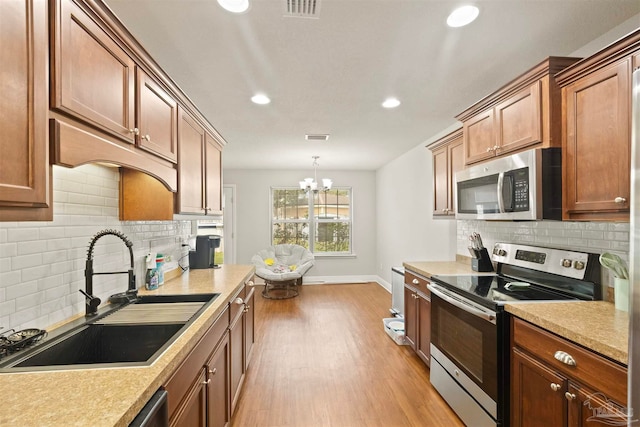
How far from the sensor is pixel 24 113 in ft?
2.81

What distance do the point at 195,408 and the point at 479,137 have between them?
8.33 ft

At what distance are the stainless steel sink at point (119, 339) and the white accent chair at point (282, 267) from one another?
3.47 metres

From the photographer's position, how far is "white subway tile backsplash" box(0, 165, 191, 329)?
1.21 meters

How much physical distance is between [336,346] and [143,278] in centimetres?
207

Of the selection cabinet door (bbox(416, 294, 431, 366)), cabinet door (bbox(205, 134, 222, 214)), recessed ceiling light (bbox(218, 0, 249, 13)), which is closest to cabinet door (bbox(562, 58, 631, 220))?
cabinet door (bbox(416, 294, 431, 366))

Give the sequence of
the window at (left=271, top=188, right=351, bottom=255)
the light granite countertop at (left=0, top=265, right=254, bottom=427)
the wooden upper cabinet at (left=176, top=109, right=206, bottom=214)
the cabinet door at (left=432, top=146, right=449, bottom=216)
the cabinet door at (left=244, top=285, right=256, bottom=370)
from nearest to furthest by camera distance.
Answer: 1. the light granite countertop at (left=0, top=265, right=254, bottom=427)
2. the wooden upper cabinet at (left=176, top=109, right=206, bottom=214)
3. the cabinet door at (left=244, top=285, right=256, bottom=370)
4. the cabinet door at (left=432, top=146, right=449, bottom=216)
5. the window at (left=271, top=188, right=351, bottom=255)

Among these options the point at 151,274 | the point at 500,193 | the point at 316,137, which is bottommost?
the point at 151,274

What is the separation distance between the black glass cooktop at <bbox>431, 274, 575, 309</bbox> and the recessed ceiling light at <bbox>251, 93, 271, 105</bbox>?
6.76 feet

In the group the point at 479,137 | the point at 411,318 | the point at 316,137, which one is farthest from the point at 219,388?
the point at 316,137

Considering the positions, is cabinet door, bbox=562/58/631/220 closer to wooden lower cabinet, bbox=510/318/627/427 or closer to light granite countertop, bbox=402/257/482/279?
wooden lower cabinet, bbox=510/318/627/427

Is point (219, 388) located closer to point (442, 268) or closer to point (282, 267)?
point (442, 268)

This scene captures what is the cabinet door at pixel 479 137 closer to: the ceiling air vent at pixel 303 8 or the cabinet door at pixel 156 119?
the ceiling air vent at pixel 303 8

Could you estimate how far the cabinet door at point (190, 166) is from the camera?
2.05 metres

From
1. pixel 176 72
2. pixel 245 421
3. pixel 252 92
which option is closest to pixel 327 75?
pixel 252 92
